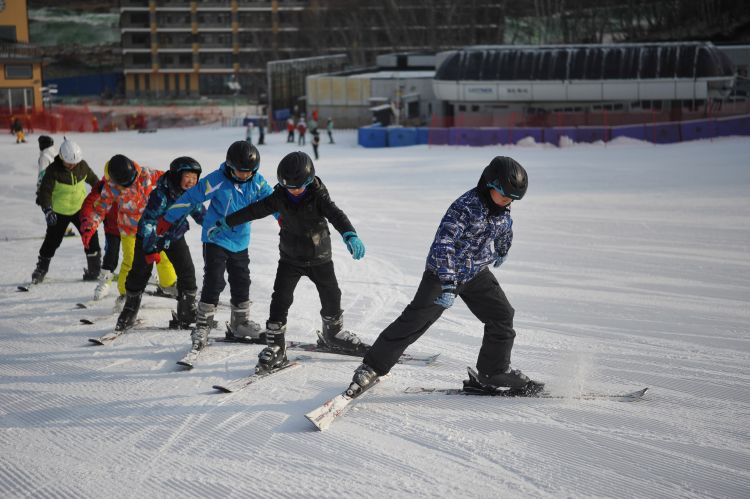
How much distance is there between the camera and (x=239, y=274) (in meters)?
6.15

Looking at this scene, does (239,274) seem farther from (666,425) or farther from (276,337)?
(666,425)

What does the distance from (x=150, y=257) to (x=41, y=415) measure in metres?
1.81

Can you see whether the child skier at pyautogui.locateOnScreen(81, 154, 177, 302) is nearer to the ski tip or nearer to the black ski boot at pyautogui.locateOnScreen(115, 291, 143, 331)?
the black ski boot at pyautogui.locateOnScreen(115, 291, 143, 331)

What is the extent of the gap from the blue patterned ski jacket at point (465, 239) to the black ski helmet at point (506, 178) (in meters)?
0.15

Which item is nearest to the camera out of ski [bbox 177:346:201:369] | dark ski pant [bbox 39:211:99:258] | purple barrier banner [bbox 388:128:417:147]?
ski [bbox 177:346:201:369]

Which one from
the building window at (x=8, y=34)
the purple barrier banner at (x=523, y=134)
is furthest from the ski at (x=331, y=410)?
the building window at (x=8, y=34)

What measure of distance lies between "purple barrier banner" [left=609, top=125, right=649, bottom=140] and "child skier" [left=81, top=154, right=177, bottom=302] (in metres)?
20.1

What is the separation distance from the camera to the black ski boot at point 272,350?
5.50 meters

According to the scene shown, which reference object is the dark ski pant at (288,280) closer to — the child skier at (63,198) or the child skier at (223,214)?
the child skier at (223,214)

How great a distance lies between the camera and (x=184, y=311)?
6875 mm

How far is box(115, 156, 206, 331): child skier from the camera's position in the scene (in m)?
6.32

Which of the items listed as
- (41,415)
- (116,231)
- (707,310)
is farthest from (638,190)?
(41,415)

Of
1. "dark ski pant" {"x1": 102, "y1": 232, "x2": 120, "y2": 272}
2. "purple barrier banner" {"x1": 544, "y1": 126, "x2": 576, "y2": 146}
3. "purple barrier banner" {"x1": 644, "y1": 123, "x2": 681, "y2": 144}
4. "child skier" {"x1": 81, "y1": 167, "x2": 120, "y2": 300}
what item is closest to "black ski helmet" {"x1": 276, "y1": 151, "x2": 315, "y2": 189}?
"child skier" {"x1": 81, "y1": 167, "x2": 120, "y2": 300}

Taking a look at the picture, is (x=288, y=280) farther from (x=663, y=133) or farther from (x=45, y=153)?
(x=663, y=133)
